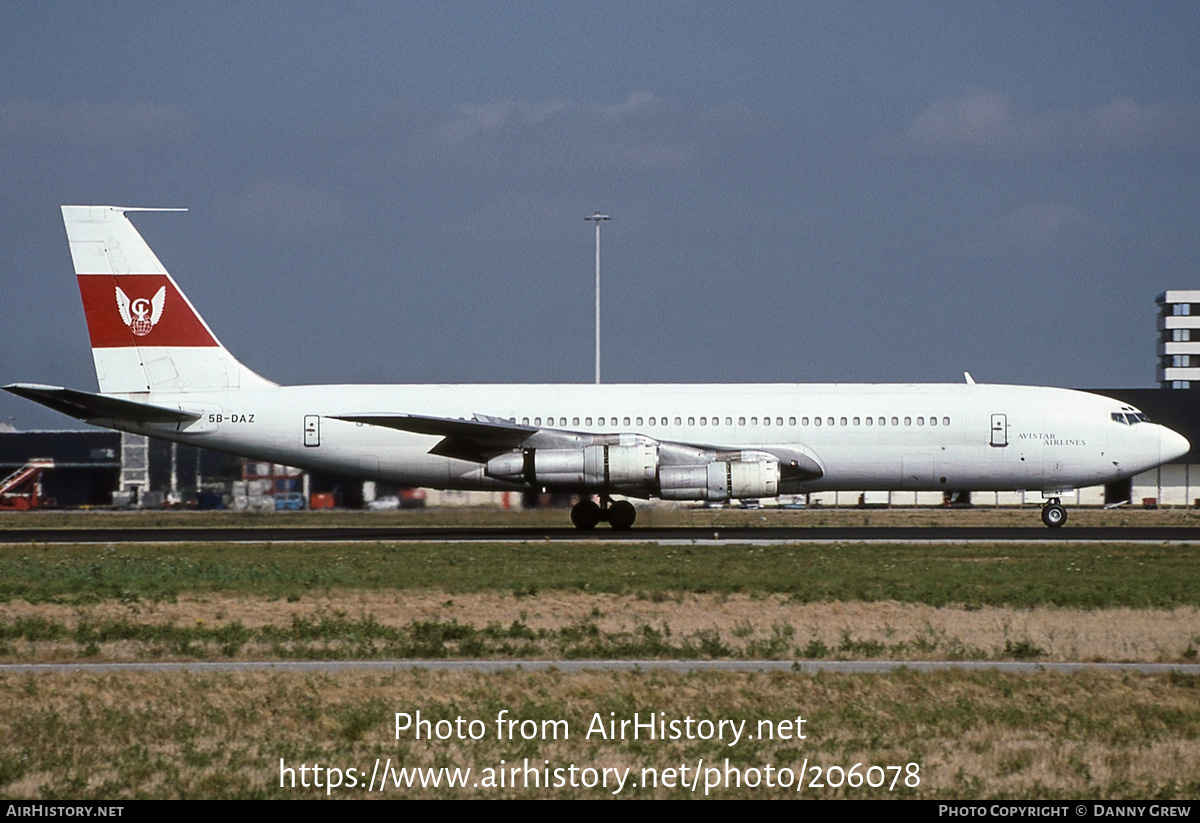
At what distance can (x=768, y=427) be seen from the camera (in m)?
36.9

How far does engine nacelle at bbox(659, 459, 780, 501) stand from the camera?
3481 centimetres

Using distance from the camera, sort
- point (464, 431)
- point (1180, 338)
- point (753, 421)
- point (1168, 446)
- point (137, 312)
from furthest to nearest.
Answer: point (1180, 338), point (137, 312), point (1168, 446), point (753, 421), point (464, 431)

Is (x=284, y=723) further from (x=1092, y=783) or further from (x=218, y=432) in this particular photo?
(x=218, y=432)

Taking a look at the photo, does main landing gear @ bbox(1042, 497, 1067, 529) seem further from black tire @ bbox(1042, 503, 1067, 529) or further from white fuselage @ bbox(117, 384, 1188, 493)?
white fuselage @ bbox(117, 384, 1188, 493)

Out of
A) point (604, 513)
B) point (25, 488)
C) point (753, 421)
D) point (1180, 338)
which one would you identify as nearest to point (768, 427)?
point (753, 421)

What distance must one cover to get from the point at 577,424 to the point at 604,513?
257 cm

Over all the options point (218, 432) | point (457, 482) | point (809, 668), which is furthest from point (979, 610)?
point (218, 432)

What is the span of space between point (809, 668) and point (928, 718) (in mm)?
2402

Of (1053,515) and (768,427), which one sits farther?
(1053,515)

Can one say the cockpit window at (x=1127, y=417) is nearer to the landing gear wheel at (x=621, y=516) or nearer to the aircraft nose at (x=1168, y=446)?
the aircraft nose at (x=1168, y=446)

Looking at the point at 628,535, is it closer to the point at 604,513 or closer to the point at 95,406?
the point at 604,513

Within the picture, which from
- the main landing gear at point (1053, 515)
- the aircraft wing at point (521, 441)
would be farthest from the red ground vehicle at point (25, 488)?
the main landing gear at point (1053, 515)

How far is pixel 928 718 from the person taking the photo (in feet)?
38.9

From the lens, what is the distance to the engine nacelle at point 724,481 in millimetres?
34812
